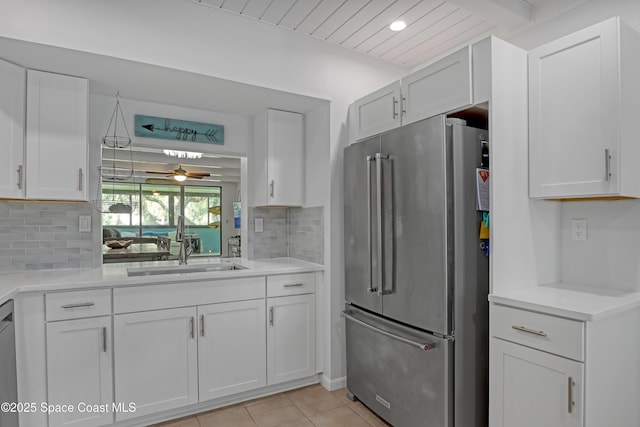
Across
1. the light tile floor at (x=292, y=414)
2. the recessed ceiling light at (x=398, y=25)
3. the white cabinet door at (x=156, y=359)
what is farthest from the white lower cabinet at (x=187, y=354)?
the recessed ceiling light at (x=398, y=25)

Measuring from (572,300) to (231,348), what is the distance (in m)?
1.97

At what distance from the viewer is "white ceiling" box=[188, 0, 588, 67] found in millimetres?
2180

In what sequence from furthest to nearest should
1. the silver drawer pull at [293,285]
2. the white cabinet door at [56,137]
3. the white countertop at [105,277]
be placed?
the silver drawer pull at [293,285]
the white cabinet door at [56,137]
the white countertop at [105,277]

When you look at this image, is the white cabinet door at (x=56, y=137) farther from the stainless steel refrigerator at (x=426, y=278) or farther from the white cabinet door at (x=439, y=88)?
the white cabinet door at (x=439, y=88)

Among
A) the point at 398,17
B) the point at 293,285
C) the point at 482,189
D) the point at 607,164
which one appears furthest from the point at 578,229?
the point at 293,285

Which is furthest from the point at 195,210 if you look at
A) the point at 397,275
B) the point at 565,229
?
the point at 565,229

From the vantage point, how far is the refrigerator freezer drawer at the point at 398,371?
1.84 meters

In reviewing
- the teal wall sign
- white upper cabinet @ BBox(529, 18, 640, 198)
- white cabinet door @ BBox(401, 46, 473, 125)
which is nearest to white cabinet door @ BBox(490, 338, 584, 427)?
white upper cabinet @ BBox(529, 18, 640, 198)

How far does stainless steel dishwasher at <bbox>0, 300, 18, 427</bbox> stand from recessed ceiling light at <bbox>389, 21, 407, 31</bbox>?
2.67 metres

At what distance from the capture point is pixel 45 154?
2.18m

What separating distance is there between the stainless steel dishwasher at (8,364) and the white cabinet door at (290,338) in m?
1.39

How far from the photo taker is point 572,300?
1660mm

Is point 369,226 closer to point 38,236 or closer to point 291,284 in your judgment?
point 291,284

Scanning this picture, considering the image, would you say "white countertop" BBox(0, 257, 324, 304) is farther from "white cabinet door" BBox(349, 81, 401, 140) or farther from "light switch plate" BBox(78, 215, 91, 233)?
"white cabinet door" BBox(349, 81, 401, 140)
